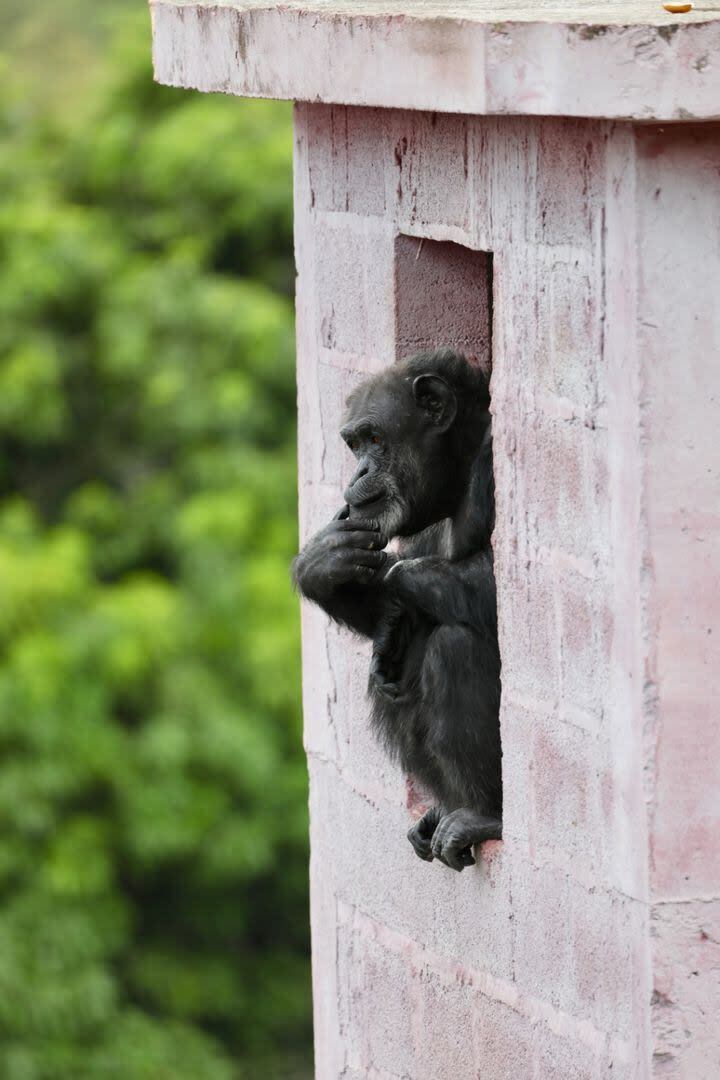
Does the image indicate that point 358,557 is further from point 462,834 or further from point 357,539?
point 462,834

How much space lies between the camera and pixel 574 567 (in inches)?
163

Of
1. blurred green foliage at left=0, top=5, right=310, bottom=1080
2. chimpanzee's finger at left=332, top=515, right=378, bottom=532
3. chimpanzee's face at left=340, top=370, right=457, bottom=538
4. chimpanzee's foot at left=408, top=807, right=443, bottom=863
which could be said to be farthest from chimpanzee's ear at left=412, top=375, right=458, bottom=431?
blurred green foliage at left=0, top=5, right=310, bottom=1080

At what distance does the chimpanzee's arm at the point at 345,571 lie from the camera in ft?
15.3

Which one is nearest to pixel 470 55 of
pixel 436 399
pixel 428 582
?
pixel 436 399

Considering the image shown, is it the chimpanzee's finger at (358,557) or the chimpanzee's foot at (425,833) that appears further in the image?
the chimpanzee's foot at (425,833)

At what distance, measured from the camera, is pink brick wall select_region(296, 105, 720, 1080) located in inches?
152

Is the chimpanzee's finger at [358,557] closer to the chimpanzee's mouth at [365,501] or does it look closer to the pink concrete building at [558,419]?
the chimpanzee's mouth at [365,501]

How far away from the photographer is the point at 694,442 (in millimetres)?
3871

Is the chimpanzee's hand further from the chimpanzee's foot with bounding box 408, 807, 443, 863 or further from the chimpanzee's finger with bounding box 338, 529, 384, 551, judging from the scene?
the chimpanzee's foot with bounding box 408, 807, 443, 863

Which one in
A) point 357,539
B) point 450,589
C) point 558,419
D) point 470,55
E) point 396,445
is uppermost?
point 470,55

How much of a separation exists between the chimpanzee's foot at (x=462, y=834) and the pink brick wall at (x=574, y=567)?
46 mm

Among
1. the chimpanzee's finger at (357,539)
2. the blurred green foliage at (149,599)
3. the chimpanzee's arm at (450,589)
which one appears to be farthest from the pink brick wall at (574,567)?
the blurred green foliage at (149,599)

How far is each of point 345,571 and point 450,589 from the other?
0.22 m

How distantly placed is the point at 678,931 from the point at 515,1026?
705 mm
